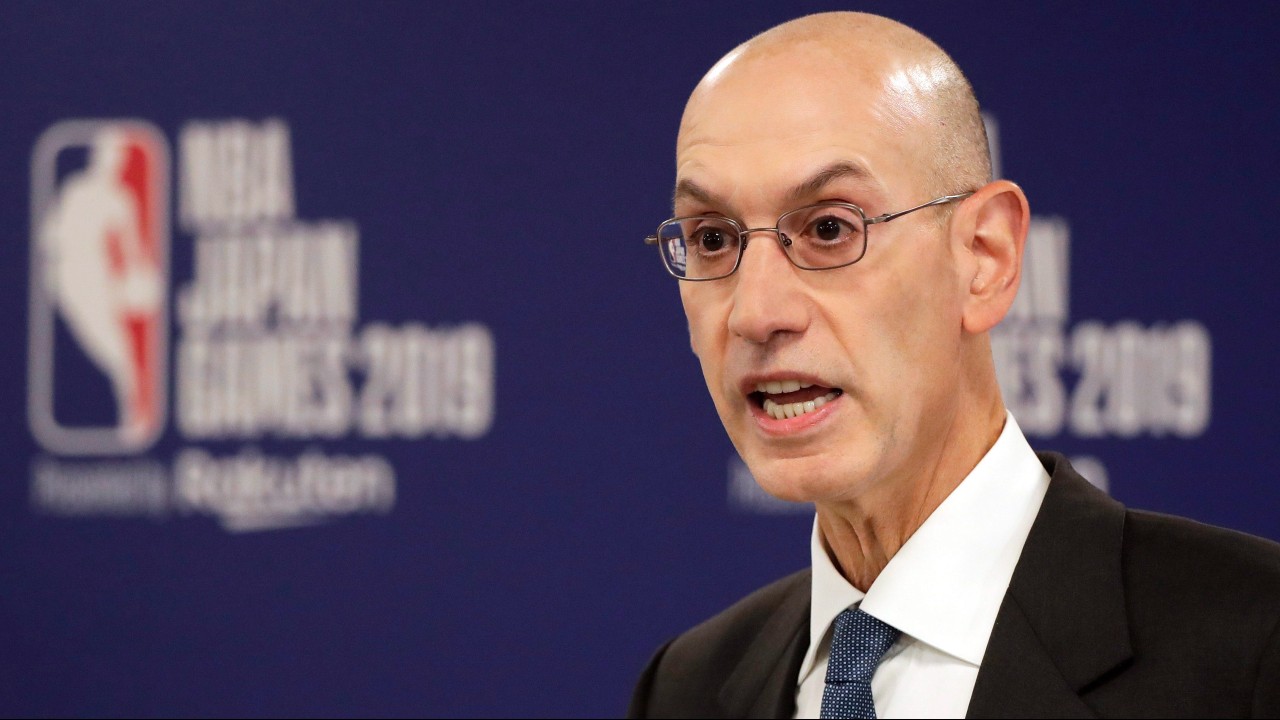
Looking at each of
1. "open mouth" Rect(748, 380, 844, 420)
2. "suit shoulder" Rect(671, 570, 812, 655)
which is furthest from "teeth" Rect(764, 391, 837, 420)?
"suit shoulder" Rect(671, 570, 812, 655)

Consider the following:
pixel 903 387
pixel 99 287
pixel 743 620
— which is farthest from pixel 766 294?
pixel 99 287

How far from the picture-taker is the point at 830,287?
1.29 metres

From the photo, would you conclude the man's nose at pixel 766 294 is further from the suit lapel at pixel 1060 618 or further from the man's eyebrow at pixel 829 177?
the suit lapel at pixel 1060 618

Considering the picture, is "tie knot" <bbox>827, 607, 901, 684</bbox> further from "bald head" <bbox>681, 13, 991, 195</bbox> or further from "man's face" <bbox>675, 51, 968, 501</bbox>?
"bald head" <bbox>681, 13, 991, 195</bbox>

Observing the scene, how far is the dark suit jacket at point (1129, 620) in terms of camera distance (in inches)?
44.3

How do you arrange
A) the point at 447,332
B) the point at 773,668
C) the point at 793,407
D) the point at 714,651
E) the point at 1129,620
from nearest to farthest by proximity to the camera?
the point at 1129,620 < the point at 793,407 < the point at 773,668 < the point at 714,651 < the point at 447,332

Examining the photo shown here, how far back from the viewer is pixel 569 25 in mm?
3289

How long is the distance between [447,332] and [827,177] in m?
2.09

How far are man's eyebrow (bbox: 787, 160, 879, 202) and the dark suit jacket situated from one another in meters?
0.38

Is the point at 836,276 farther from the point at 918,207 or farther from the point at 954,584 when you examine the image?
the point at 954,584

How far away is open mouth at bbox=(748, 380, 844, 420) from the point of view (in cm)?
130

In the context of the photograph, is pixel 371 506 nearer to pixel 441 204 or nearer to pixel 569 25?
pixel 441 204

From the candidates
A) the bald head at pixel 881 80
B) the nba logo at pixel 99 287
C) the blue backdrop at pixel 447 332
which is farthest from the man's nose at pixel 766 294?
the nba logo at pixel 99 287

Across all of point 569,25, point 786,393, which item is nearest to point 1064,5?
point 569,25
